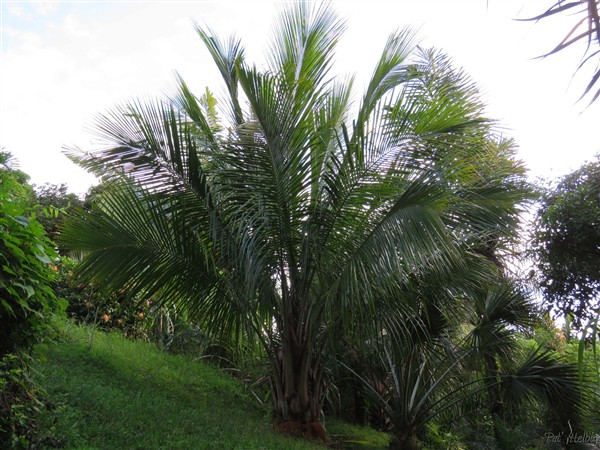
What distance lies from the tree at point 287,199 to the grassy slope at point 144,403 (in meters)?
1.02

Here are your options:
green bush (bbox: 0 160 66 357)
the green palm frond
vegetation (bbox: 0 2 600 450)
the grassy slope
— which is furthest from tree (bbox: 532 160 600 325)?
green bush (bbox: 0 160 66 357)

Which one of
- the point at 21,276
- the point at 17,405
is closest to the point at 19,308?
the point at 21,276

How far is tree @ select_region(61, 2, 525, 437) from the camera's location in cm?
609

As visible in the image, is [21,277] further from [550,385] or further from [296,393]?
[550,385]

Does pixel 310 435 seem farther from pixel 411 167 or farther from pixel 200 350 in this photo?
pixel 200 350

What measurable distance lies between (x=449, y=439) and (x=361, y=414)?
7.22 ft

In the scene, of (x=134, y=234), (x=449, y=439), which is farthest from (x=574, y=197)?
(x=134, y=234)

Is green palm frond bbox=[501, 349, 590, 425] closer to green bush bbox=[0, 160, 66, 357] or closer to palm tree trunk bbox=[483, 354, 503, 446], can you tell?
palm tree trunk bbox=[483, 354, 503, 446]

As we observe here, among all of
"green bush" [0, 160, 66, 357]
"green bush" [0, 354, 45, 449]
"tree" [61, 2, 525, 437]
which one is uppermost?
"tree" [61, 2, 525, 437]

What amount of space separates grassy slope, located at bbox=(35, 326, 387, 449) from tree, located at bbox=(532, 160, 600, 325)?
344 centimetres

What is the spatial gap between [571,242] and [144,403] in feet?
19.5

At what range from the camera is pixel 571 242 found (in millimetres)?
7371

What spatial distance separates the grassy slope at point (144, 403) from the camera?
15.6ft

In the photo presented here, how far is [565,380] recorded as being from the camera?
689 centimetres
